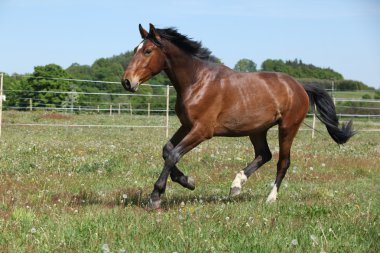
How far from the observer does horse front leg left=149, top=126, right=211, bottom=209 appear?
21.4ft

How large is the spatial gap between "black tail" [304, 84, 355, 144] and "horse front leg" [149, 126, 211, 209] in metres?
3.03

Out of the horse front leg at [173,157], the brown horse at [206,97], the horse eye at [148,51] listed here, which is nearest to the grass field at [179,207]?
the horse front leg at [173,157]

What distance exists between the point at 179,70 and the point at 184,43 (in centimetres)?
44

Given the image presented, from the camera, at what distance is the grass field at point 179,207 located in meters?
4.53

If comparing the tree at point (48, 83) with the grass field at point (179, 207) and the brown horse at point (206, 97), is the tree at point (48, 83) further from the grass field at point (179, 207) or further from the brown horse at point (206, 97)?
the brown horse at point (206, 97)

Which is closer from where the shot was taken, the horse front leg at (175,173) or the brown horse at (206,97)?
the brown horse at (206,97)

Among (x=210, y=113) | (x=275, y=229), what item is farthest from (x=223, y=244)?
(x=210, y=113)

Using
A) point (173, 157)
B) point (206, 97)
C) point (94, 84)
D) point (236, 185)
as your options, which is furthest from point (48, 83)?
point (173, 157)

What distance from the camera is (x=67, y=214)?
5684mm

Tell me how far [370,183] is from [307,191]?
6.13ft

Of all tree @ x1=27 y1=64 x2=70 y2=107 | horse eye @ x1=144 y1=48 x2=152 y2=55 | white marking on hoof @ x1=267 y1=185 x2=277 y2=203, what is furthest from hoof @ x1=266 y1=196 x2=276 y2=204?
tree @ x1=27 y1=64 x2=70 y2=107

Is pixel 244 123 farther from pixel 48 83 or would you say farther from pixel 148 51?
pixel 48 83

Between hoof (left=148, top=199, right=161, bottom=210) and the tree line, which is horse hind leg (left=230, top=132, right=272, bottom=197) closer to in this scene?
hoof (left=148, top=199, right=161, bottom=210)

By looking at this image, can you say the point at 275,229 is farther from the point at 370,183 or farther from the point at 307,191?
the point at 370,183
